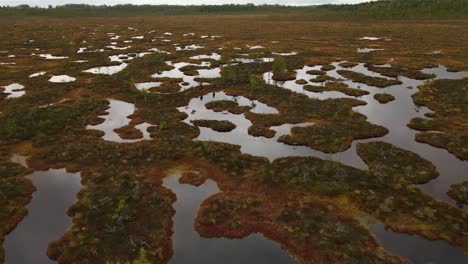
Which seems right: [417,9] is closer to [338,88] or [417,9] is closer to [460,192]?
[338,88]

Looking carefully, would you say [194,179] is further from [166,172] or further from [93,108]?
[93,108]

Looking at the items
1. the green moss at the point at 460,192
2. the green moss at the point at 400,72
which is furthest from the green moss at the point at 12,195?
the green moss at the point at 400,72

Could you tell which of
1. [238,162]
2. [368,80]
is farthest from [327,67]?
[238,162]

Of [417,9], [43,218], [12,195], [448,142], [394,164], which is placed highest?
[417,9]

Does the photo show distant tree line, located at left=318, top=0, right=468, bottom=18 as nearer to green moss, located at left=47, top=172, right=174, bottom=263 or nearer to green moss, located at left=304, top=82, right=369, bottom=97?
green moss, located at left=304, top=82, right=369, bottom=97

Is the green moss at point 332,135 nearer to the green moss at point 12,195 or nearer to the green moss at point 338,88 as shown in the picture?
the green moss at point 338,88

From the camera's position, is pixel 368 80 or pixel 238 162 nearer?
pixel 238 162

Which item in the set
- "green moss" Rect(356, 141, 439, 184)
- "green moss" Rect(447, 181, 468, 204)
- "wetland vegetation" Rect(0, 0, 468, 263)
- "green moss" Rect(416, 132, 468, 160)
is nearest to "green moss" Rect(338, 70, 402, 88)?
"wetland vegetation" Rect(0, 0, 468, 263)

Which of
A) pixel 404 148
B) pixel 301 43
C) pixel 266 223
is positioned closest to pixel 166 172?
pixel 266 223
